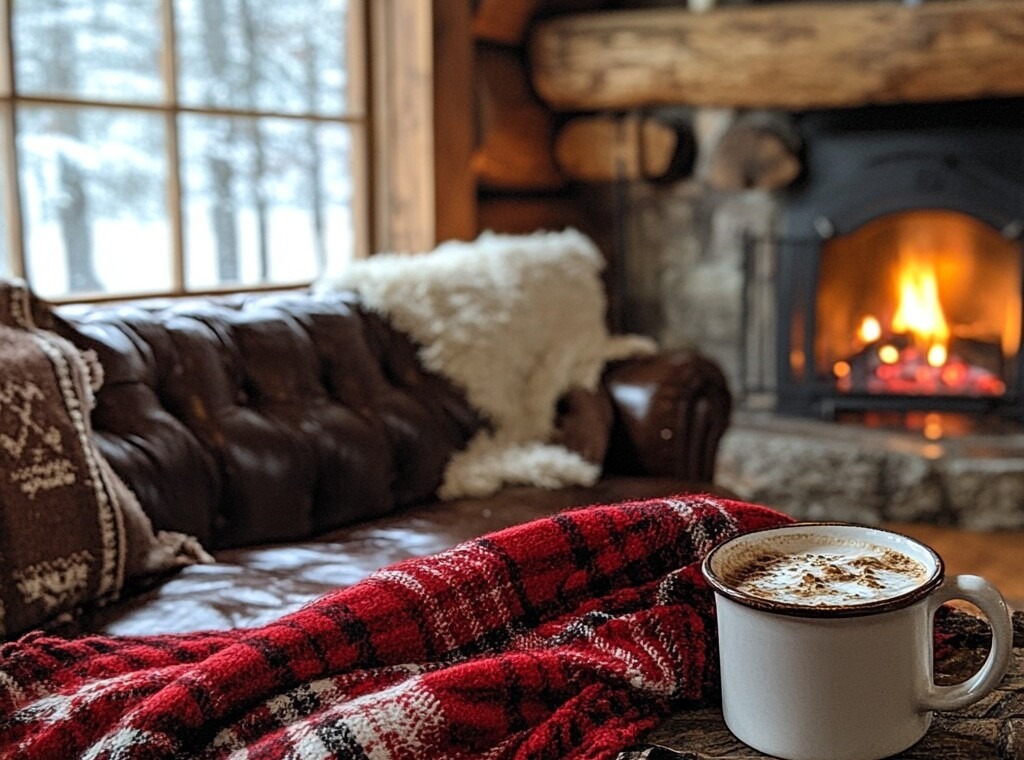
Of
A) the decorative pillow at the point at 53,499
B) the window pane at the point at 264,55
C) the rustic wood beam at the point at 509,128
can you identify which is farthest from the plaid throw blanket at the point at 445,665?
the rustic wood beam at the point at 509,128

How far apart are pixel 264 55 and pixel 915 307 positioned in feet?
6.21

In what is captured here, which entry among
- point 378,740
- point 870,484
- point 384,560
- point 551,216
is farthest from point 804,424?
point 378,740

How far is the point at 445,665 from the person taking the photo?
2.81ft

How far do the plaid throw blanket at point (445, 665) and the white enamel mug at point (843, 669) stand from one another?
0.09 meters

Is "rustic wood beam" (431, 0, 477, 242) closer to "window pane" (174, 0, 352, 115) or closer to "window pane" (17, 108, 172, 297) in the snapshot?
"window pane" (174, 0, 352, 115)

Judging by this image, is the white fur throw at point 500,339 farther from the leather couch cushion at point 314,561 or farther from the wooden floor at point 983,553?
the wooden floor at point 983,553

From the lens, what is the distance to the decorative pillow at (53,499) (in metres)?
1.38

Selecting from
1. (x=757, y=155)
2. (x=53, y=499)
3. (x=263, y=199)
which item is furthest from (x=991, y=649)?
(x=757, y=155)

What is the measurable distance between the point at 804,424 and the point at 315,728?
2.74 m

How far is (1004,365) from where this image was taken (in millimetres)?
3211

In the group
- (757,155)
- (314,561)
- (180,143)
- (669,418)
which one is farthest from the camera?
(757,155)

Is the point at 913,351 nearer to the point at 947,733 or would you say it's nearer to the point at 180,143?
the point at 180,143

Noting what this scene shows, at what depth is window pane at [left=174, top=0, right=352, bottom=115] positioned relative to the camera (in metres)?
2.68

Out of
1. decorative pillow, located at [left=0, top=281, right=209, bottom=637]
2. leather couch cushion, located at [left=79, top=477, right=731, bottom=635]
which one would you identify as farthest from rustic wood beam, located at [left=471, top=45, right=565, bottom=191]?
decorative pillow, located at [left=0, top=281, right=209, bottom=637]
